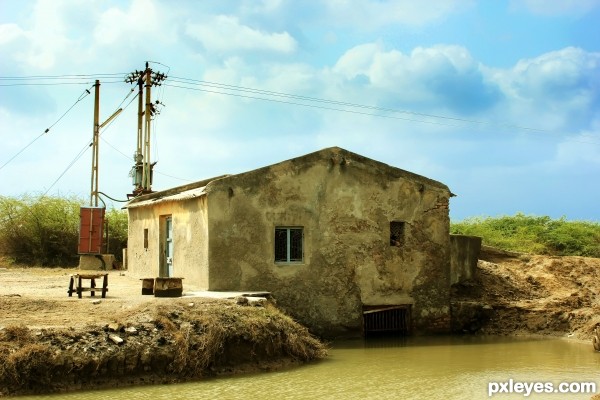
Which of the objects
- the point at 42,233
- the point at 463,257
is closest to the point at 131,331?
the point at 463,257

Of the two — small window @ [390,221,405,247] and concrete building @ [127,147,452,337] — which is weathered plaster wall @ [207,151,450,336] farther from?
small window @ [390,221,405,247]

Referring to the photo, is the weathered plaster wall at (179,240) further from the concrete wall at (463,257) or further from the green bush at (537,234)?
the green bush at (537,234)

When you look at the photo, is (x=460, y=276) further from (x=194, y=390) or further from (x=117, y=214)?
(x=117, y=214)

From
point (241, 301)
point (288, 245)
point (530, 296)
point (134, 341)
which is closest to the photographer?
point (134, 341)

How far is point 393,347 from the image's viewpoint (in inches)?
659

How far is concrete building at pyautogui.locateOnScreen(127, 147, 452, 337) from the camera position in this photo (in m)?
17.0

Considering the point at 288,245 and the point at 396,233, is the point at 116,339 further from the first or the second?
the point at 396,233

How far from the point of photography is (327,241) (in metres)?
17.9

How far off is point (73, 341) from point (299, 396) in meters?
3.71

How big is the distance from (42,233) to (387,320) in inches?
743

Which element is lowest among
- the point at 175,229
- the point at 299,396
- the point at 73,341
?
the point at 299,396

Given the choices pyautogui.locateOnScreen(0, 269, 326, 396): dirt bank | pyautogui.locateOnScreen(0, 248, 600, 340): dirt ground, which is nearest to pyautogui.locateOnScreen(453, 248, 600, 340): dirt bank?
pyautogui.locateOnScreen(0, 248, 600, 340): dirt ground

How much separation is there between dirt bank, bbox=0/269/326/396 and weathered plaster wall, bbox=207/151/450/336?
2.24 metres

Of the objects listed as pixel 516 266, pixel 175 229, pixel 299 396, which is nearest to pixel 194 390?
pixel 299 396
